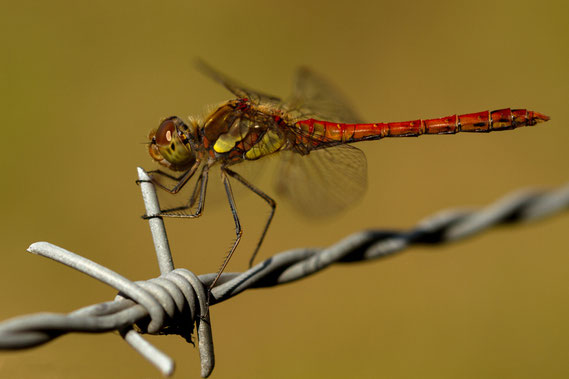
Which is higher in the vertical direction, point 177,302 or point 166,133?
point 166,133

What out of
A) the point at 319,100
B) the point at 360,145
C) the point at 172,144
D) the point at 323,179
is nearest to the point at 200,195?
the point at 172,144

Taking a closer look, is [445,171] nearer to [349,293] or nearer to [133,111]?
[349,293]

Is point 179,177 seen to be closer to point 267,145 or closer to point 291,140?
point 267,145

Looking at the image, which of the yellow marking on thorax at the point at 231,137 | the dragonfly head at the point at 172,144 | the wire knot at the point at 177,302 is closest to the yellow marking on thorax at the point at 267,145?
the yellow marking on thorax at the point at 231,137

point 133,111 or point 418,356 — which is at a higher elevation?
point 133,111

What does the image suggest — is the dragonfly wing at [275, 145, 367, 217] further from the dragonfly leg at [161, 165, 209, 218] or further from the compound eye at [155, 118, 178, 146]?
the compound eye at [155, 118, 178, 146]

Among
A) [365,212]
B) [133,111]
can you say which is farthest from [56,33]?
[365,212]
